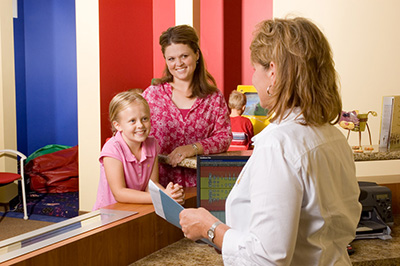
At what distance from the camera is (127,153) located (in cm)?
222

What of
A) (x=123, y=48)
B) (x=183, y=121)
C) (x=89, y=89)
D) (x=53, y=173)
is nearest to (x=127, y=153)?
(x=183, y=121)

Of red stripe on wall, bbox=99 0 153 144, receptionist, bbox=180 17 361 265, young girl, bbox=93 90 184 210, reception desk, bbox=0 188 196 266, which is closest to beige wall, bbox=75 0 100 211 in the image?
red stripe on wall, bbox=99 0 153 144

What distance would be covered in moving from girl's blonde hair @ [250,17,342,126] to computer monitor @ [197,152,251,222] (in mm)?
712

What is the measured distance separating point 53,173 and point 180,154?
4561 mm

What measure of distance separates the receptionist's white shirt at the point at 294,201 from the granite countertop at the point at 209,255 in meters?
0.60

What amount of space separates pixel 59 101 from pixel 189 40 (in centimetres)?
592

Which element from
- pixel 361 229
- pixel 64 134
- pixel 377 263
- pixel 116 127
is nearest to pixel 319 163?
pixel 377 263

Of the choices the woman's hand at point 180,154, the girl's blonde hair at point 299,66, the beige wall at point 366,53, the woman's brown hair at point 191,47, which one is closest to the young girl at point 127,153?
the woman's hand at point 180,154

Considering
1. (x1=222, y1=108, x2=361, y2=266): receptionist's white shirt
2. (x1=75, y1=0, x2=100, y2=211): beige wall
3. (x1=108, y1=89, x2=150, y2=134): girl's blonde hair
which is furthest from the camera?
(x1=75, y1=0, x2=100, y2=211): beige wall

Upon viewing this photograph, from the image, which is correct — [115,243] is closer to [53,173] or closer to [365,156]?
[365,156]

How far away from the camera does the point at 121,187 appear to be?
2.13 metres

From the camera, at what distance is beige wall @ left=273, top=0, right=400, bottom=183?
16.5 ft

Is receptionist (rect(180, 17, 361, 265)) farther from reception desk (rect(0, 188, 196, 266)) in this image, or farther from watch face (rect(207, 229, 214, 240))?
reception desk (rect(0, 188, 196, 266))

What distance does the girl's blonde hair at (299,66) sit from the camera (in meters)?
1.14
